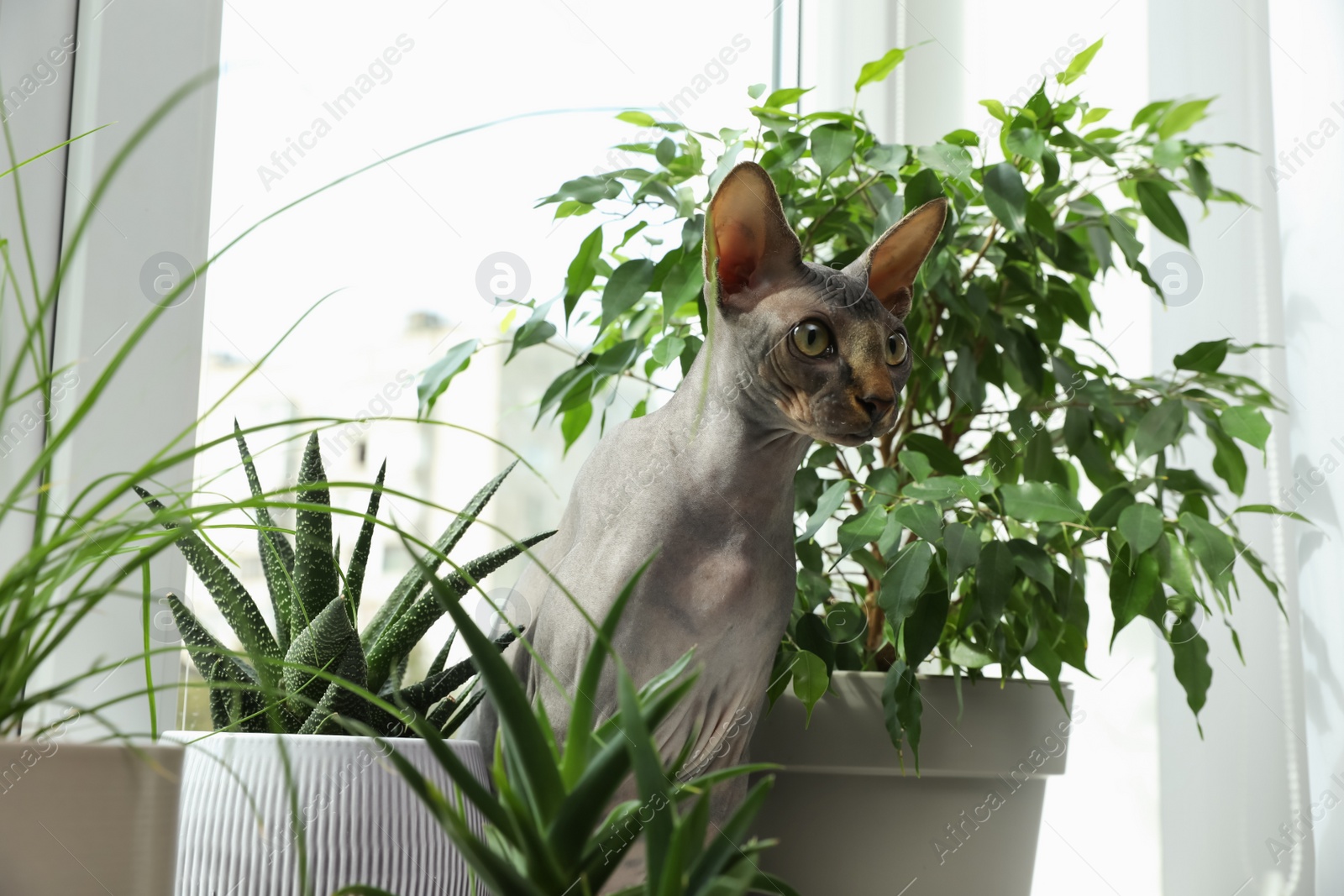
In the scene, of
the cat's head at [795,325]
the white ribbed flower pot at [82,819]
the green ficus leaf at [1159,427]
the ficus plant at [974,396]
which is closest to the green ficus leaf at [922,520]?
the ficus plant at [974,396]

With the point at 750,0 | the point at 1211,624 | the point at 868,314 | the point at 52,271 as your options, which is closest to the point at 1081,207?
the point at 868,314

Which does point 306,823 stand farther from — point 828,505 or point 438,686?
point 828,505

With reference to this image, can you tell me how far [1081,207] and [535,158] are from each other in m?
0.62

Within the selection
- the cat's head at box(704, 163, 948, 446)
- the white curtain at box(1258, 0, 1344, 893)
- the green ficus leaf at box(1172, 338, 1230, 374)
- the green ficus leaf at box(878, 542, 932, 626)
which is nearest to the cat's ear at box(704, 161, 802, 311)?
the cat's head at box(704, 163, 948, 446)

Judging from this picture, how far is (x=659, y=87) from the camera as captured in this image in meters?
1.36

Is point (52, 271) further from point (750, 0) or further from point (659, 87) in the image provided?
point (750, 0)

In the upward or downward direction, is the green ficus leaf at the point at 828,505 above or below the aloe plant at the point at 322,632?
above

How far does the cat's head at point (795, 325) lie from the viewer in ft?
2.24

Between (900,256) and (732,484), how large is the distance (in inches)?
8.8

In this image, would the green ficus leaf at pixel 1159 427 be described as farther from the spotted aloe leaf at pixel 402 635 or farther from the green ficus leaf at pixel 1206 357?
the spotted aloe leaf at pixel 402 635

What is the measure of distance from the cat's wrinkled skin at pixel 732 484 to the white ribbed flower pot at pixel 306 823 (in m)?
0.13

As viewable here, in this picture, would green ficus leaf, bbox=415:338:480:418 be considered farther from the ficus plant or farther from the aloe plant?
the aloe plant

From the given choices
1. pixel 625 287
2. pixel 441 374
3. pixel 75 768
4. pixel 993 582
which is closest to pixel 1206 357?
pixel 993 582

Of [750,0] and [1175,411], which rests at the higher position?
[750,0]
